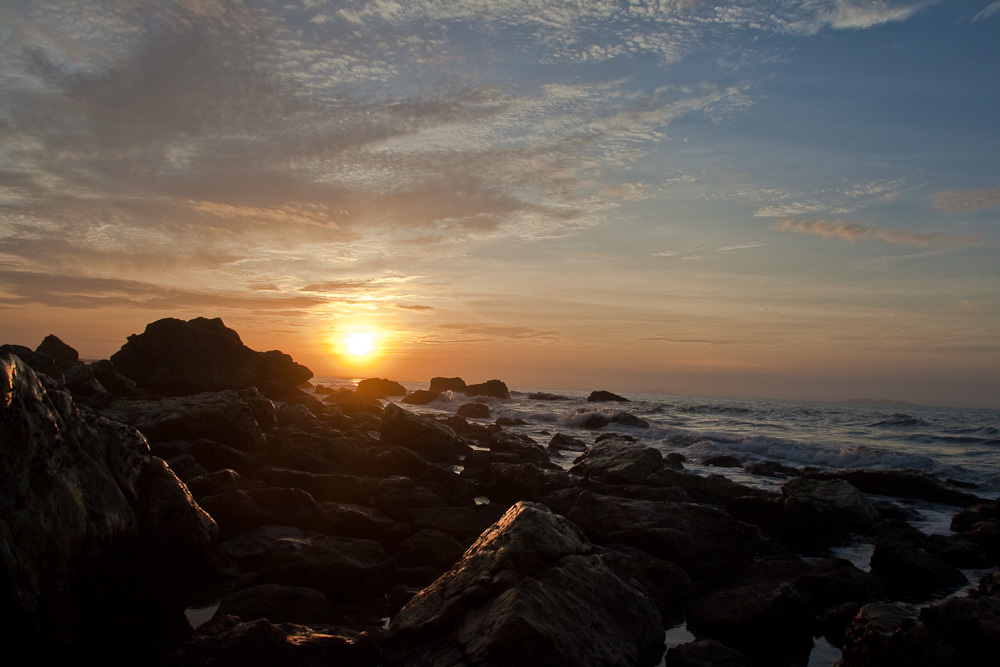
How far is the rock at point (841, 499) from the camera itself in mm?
12617


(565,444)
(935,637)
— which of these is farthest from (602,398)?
(935,637)

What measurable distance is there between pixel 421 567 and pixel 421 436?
37.2ft

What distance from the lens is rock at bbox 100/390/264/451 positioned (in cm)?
1545

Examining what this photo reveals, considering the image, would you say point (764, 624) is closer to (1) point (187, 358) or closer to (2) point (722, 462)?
(2) point (722, 462)

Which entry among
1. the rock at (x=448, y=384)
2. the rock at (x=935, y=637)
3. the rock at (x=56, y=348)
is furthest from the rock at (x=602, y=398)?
the rock at (x=935, y=637)

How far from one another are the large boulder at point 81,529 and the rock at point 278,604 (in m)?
0.59

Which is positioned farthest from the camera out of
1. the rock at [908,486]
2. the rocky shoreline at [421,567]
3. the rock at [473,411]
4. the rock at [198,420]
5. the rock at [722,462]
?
the rock at [473,411]

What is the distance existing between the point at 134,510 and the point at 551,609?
4.47 m

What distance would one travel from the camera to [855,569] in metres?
9.19

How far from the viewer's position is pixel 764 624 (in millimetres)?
7094

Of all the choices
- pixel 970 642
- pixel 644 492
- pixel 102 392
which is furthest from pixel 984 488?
pixel 102 392

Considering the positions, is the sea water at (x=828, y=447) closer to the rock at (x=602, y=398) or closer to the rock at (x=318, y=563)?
the rock at (x=318, y=563)

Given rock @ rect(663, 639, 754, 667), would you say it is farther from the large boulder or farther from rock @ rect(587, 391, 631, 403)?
rock @ rect(587, 391, 631, 403)

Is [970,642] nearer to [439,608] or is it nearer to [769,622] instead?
[769,622]
